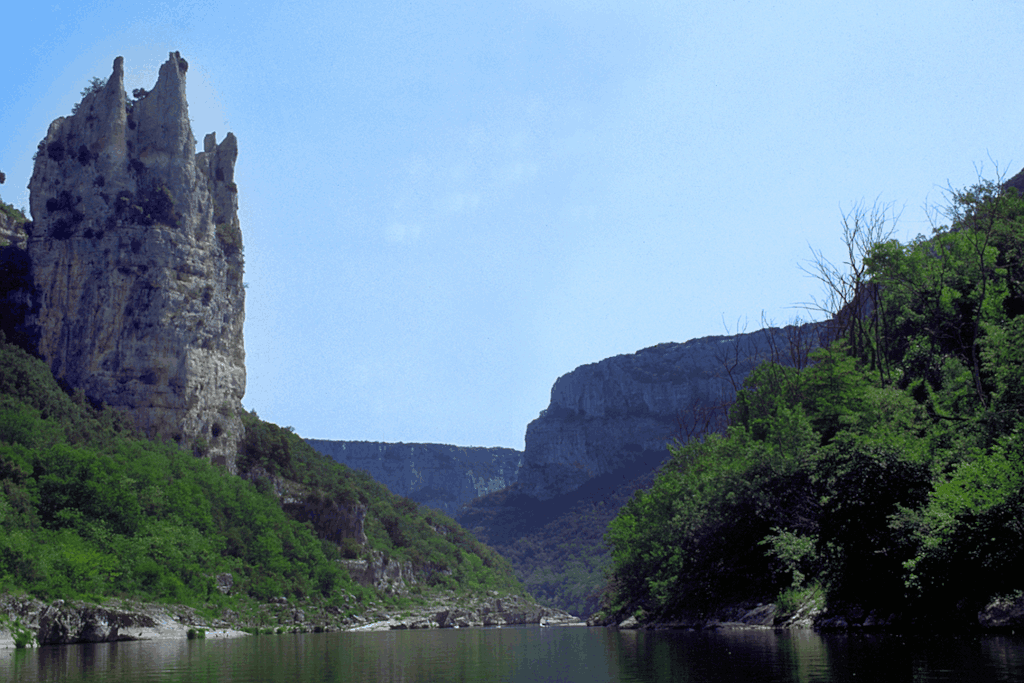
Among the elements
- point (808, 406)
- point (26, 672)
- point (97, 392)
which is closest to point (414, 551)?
point (97, 392)

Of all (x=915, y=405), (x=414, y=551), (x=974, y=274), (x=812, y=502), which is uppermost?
(x=974, y=274)

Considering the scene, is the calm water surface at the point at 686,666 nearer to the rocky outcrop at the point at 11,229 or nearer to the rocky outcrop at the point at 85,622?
the rocky outcrop at the point at 85,622

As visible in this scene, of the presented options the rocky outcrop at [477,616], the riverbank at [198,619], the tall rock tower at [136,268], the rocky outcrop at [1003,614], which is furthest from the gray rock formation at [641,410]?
the rocky outcrop at [1003,614]

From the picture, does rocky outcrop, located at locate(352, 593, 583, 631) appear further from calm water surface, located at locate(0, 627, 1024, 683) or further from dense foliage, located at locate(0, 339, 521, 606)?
calm water surface, located at locate(0, 627, 1024, 683)

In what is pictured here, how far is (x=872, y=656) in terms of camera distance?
15.7 meters

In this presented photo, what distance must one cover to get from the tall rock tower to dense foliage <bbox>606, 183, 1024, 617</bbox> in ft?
204

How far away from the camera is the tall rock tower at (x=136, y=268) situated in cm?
9162

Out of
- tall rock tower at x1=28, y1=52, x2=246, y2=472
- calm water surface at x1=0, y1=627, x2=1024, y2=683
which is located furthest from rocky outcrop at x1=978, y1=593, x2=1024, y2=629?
tall rock tower at x1=28, y1=52, x2=246, y2=472

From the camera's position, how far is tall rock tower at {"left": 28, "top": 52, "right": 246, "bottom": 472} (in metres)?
91.6

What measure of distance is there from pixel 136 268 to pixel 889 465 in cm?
9144

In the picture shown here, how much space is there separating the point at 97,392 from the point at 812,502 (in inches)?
3275

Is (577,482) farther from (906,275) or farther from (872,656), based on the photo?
(872,656)

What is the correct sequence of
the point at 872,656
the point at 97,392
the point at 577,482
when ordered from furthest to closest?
the point at 577,482
the point at 97,392
the point at 872,656

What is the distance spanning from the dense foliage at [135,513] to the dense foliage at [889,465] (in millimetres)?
40566
